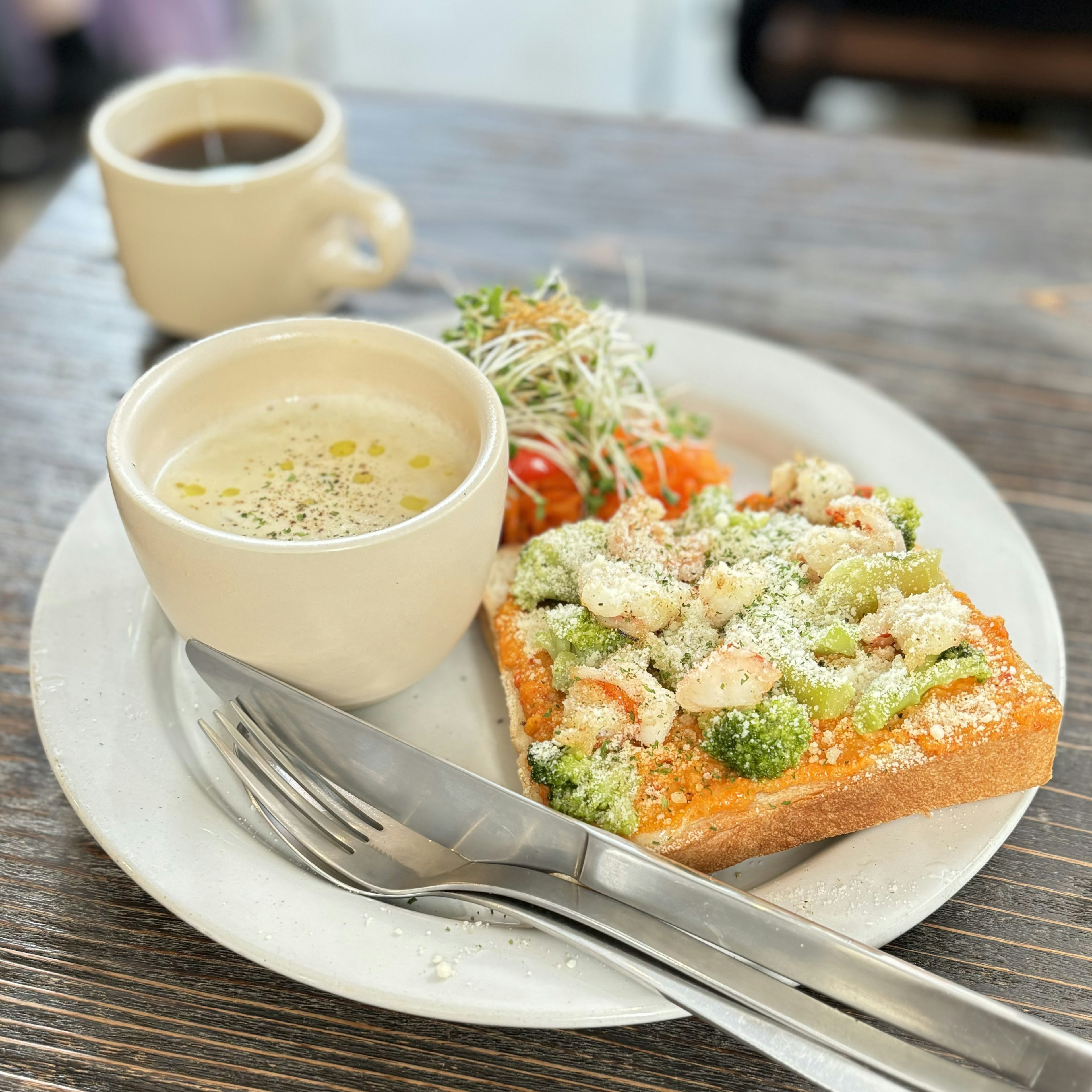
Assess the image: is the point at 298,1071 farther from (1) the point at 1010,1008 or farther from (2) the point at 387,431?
(2) the point at 387,431

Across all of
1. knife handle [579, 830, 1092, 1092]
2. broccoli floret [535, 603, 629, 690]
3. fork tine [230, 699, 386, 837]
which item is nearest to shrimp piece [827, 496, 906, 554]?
broccoli floret [535, 603, 629, 690]

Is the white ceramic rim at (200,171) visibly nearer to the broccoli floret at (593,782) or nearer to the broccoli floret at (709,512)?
the broccoli floret at (709,512)

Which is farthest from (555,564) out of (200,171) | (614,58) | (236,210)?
→ (614,58)

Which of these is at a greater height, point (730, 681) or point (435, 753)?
point (730, 681)

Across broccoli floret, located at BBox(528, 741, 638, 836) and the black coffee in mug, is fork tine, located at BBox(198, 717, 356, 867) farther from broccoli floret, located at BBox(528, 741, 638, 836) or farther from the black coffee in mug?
the black coffee in mug

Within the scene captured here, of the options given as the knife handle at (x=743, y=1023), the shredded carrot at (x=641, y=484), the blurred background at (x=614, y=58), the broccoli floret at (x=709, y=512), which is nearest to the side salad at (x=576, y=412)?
the shredded carrot at (x=641, y=484)

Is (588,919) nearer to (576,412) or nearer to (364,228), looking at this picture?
(576,412)
